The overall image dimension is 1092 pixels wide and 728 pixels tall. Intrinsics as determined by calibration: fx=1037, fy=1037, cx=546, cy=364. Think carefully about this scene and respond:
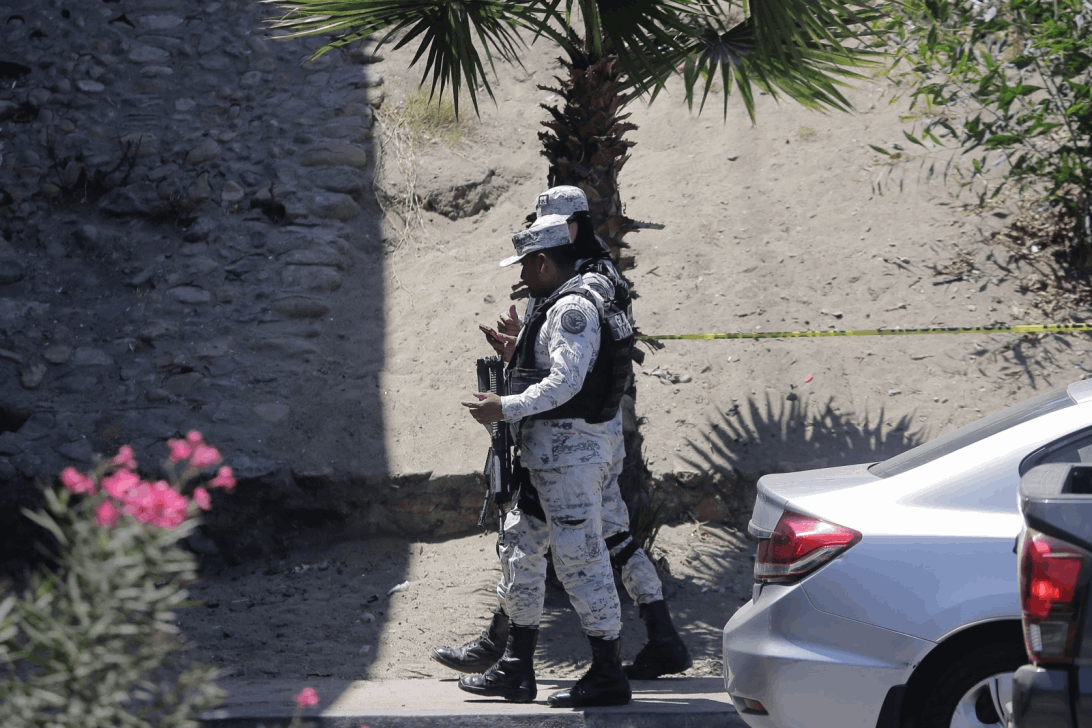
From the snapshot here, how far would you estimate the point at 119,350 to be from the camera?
7547 mm

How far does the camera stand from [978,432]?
330 centimetres

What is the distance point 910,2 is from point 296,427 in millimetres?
5175

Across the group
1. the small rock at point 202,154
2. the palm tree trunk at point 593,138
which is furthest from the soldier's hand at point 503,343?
the small rock at point 202,154

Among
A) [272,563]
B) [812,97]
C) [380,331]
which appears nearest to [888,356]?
[812,97]

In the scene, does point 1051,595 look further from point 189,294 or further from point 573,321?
point 189,294

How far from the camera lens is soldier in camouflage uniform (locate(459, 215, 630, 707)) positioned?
3.90 meters

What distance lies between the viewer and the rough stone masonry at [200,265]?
6668mm

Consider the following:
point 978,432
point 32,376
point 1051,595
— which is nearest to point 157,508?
point 1051,595

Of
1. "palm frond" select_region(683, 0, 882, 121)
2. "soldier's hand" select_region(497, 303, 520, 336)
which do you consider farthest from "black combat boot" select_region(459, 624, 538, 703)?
"palm frond" select_region(683, 0, 882, 121)

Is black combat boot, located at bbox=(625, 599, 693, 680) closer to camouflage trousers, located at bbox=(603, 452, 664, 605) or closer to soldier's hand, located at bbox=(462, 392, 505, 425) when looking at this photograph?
camouflage trousers, located at bbox=(603, 452, 664, 605)

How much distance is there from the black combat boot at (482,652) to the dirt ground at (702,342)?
36 centimetres

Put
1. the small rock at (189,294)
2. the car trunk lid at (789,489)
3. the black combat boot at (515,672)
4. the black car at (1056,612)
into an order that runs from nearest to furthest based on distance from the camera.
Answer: the black car at (1056,612) < the car trunk lid at (789,489) < the black combat boot at (515,672) < the small rock at (189,294)

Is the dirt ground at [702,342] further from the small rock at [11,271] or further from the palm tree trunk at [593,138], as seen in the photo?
the small rock at [11,271]

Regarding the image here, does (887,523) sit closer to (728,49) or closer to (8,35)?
(728,49)
